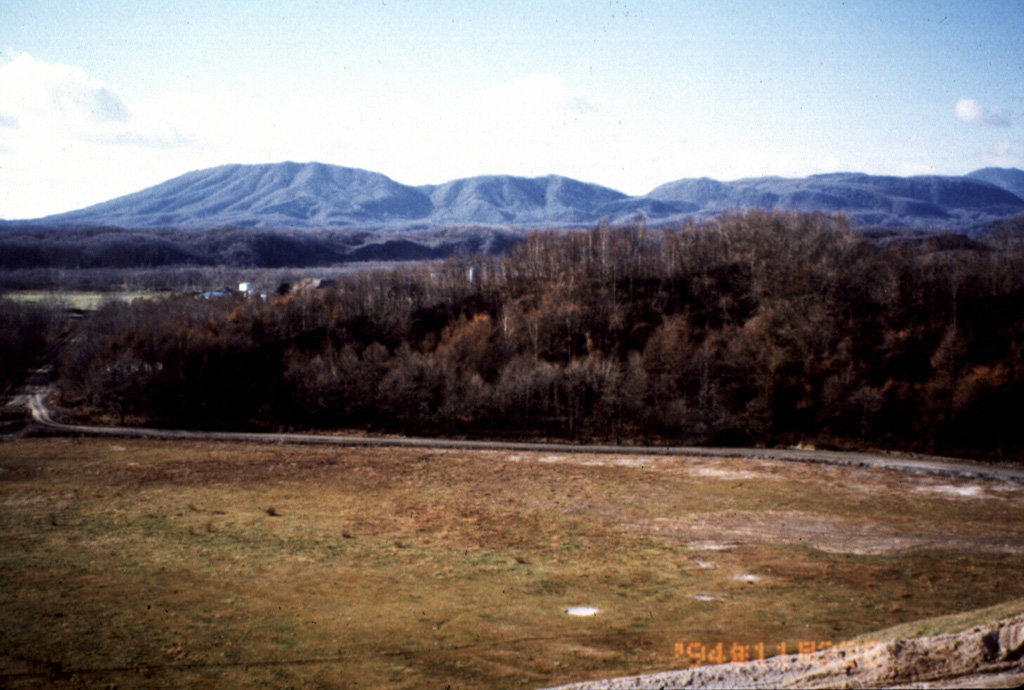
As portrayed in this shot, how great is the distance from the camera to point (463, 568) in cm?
2484

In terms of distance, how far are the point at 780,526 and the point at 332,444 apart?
33.0 meters

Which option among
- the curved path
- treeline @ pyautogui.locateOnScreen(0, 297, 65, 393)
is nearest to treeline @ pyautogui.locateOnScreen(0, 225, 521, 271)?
treeline @ pyautogui.locateOnScreen(0, 297, 65, 393)

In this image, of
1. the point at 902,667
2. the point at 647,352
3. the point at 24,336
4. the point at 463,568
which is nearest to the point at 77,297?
the point at 24,336

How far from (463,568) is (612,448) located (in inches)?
1067

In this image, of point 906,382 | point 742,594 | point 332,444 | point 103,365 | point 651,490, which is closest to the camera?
point 742,594

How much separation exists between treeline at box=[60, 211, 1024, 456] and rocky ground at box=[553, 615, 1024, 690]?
4073 cm

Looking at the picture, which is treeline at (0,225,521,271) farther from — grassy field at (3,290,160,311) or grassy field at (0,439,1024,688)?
grassy field at (0,439,1024,688)

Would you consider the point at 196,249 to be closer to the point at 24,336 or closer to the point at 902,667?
the point at 24,336

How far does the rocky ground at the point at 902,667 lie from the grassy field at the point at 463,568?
8.52 ft

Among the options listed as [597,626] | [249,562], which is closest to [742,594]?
[597,626]

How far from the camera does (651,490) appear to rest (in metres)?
37.2

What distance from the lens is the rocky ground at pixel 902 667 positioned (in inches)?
469

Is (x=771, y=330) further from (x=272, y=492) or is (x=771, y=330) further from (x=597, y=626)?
(x=597, y=626)

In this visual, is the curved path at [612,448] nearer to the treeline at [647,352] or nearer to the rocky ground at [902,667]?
the treeline at [647,352]
